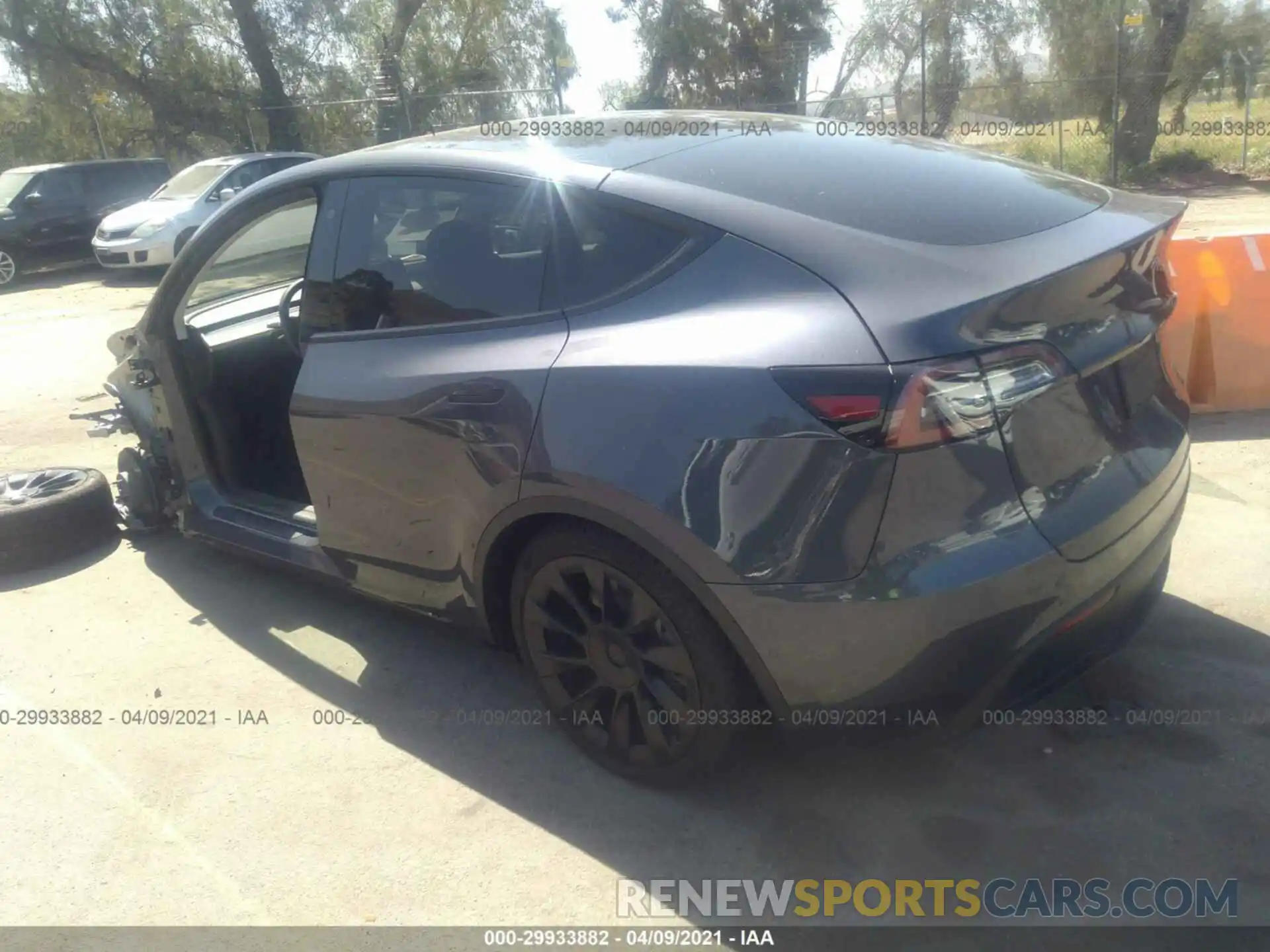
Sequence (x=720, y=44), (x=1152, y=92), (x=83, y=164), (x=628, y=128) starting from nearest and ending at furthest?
(x=628, y=128) < (x=83, y=164) < (x=1152, y=92) < (x=720, y=44)

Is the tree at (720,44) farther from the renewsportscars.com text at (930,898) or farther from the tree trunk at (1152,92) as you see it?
the renewsportscars.com text at (930,898)

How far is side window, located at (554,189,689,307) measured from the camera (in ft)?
8.70

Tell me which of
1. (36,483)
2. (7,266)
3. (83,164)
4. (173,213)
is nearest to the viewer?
(36,483)

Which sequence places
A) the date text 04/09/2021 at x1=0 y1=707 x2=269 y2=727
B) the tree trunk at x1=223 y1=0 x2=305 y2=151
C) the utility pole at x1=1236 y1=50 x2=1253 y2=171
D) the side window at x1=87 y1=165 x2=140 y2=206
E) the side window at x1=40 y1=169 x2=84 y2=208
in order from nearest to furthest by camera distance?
the date text 04/09/2021 at x1=0 y1=707 x2=269 y2=727 → the side window at x1=40 y1=169 x2=84 y2=208 → the side window at x1=87 y1=165 x2=140 y2=206 → the utility pole at x1=1236 y1=50 x2=1253 y2=171 → the tree trunk at x1=223 y1=0 x2=305 y2=151

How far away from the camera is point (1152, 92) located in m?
17.6

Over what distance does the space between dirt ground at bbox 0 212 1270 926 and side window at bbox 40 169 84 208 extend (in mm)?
15059

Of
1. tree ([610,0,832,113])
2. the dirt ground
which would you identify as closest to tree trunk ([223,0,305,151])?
tree ([610,0,832,113])

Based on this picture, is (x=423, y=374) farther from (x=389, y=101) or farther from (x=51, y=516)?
(x=389, y=101)

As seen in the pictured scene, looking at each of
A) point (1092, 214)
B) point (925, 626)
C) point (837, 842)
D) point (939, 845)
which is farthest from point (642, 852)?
point (1092, 214)

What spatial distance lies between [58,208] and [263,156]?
3627 mm

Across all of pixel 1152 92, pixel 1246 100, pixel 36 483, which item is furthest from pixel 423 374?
Result: pixel 1246 100

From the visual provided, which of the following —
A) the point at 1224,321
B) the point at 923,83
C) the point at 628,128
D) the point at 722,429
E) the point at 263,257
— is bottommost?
the point at 1224,321

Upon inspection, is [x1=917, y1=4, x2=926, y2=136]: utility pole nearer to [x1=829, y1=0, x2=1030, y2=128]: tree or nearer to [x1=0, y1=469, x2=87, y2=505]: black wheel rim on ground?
[x1=829, y1=0, x2=1030, y2=128]: tree

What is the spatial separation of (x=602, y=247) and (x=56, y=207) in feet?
55.3
